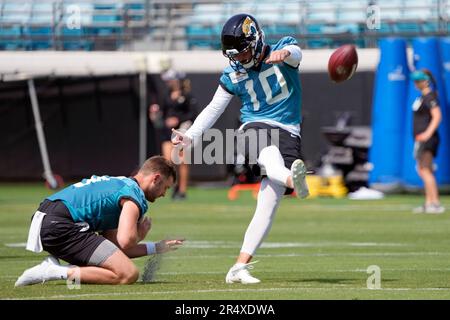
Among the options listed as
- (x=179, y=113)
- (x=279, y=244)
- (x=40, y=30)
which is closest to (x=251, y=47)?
(x=279, y=244)

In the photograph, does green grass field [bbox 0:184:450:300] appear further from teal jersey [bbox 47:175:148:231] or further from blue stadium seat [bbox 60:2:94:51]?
blue stadium seat [bbox 60:2:94:51]

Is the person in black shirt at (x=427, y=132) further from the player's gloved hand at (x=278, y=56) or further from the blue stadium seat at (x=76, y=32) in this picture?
the blue stadium seat at (x=76, y=32)

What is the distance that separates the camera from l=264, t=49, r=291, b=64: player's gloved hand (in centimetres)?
779

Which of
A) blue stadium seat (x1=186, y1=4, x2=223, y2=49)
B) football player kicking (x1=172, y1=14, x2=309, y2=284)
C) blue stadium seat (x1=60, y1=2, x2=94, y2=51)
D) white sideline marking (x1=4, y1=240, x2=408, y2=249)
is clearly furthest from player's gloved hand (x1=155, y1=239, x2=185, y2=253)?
blue stadium seat (x1=60, y1=2, x2=94, y2=51)

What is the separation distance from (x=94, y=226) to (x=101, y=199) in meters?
0.23

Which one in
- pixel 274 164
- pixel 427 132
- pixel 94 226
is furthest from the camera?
pixel 427 132

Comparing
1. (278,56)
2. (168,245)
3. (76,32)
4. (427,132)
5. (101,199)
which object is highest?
(278,56)

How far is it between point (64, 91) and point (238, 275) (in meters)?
15.5

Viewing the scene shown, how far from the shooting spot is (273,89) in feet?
27.1

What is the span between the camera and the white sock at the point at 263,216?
8.08 meters

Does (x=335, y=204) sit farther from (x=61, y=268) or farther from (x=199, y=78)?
(x=61, y=268)

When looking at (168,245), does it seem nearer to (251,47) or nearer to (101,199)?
(101,199)

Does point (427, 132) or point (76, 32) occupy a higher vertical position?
point (76, 32)

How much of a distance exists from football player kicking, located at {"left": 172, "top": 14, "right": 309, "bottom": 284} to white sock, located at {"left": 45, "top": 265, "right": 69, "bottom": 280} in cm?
113
